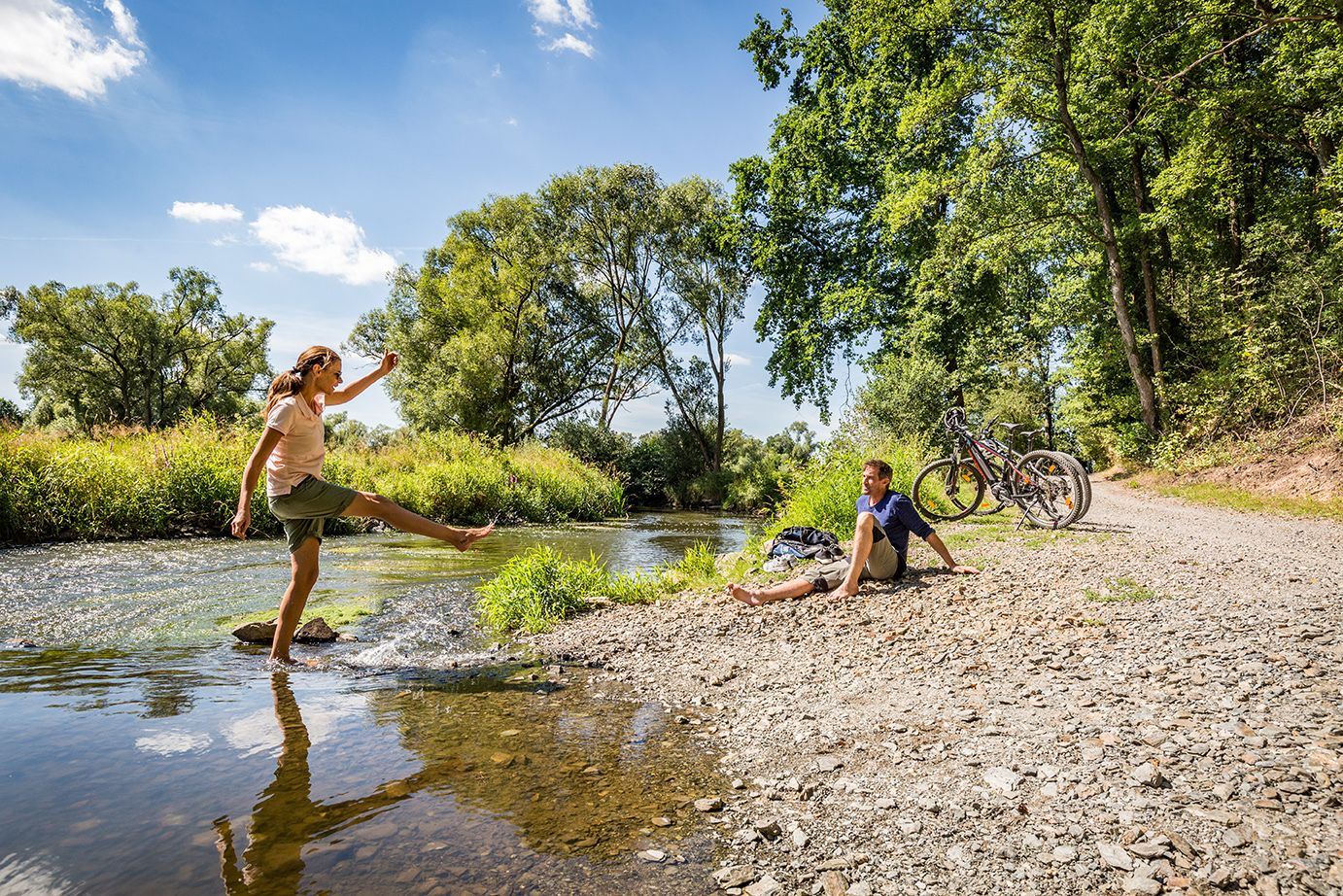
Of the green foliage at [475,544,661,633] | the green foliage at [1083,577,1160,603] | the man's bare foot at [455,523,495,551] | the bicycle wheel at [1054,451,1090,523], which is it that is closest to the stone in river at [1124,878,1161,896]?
the green foliage at [1083,577,1160,603]

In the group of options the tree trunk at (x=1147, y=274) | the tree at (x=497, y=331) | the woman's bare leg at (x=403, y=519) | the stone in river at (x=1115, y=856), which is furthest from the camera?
the tree at (x=497, y=331)

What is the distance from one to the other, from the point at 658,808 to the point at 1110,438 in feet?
87.4

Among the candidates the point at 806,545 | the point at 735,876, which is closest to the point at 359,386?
the point at 735,876

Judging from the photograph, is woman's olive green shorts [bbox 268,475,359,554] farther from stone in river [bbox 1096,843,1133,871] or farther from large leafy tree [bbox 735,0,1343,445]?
large leafy tree [bbox 735,0,1343,445]

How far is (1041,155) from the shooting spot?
21172mm

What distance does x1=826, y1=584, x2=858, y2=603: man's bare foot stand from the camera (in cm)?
605

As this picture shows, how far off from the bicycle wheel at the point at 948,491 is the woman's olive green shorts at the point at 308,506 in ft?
27.6

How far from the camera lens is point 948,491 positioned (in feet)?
36.6

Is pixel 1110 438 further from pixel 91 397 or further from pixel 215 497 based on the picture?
pixel 91 397

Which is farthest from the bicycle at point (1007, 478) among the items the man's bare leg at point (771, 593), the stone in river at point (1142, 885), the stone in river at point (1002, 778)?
the stone in river at point (1142, 885)

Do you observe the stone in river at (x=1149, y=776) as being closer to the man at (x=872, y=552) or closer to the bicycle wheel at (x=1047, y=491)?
the man at (x=872, y=552)

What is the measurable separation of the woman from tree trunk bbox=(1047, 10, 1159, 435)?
2220 cm

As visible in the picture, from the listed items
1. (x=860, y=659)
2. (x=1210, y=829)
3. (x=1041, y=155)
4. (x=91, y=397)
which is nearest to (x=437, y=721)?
(x=860, y=659)

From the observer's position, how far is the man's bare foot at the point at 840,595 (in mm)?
6055
